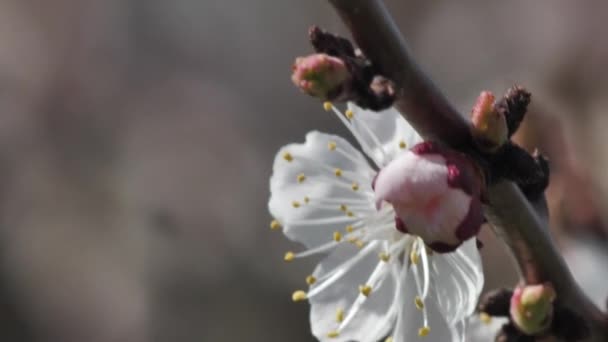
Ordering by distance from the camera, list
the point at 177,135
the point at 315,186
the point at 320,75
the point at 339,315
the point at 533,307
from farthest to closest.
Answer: the point at 177,135 → the point at 315,186 → the point at 339,315 → the point at 533,307 → the point at 320,75

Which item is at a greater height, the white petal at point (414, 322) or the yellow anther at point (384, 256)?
the yellow anther at point (384, 256)

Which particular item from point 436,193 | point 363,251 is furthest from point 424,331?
point 436,193

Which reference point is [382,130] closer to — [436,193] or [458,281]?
[458,281]

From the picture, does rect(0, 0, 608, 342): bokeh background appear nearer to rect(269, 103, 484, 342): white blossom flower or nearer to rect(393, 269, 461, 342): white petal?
rect(269, 103, 484, 342): white blossom flower

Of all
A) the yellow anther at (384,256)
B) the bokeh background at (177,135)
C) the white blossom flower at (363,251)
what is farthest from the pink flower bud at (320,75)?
the bokeh background at (177,135)

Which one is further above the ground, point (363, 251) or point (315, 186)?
point (315, 186)

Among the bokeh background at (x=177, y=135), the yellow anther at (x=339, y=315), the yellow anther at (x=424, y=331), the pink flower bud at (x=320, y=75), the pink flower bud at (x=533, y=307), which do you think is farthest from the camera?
the bokeh background at (x=177, y=135)

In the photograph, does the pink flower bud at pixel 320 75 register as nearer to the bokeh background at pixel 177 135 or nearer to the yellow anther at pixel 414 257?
the yellow anther at pixel 414 257
